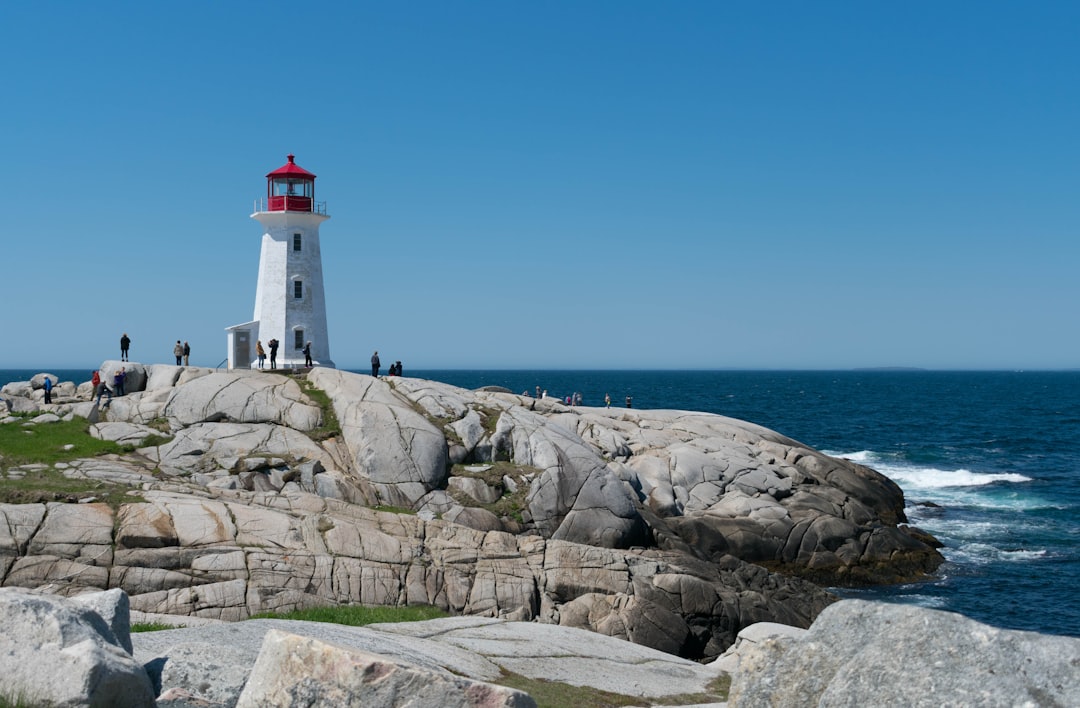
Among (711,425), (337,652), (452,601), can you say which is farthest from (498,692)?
(711,425)

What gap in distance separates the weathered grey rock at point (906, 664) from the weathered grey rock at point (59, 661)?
19.5 ft

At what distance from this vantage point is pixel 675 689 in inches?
630

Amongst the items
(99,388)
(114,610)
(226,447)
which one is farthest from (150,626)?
(99,388)

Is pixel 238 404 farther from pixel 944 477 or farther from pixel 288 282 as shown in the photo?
pixel 944 477

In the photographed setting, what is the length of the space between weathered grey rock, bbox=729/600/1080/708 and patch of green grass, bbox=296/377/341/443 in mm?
30523

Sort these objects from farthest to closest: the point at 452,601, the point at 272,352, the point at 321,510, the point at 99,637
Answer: the point at 272,352, the point at 321,510, the point at 452,601, the point at 99,637

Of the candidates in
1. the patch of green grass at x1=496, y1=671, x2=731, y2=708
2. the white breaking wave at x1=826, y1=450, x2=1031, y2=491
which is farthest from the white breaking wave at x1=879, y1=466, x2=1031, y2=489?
the patch of green grass at x1=496, y1=671, x2=731, y2=708

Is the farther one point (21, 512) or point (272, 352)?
point (272, 352)

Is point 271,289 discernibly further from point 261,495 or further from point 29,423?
point 261,495

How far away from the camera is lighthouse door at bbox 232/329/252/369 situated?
47156mm

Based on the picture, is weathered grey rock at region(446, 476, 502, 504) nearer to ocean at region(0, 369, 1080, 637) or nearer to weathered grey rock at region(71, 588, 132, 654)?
ocean at region(0, 369, 1080, 637)

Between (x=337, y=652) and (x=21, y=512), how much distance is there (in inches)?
861

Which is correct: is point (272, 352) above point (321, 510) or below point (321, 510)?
above

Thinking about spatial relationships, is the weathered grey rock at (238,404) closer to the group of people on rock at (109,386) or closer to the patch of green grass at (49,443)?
the patch of green grass at (49,443)
